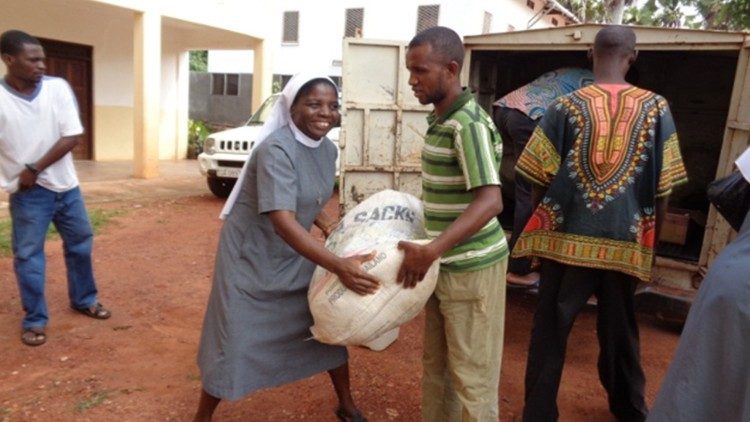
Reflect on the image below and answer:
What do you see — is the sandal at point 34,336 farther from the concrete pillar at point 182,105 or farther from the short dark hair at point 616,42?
the concrete pillar at point 182,105

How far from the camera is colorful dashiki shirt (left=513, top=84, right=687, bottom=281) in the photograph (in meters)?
2.39

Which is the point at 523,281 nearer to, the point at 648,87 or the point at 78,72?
the point at 648,87

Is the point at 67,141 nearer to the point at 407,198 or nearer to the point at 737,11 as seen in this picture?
the point at 407,198

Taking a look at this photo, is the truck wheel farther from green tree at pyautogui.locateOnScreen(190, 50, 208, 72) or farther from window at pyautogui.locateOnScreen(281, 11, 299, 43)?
Answer: green tree at pyautogui.locateOnScreen(190, 50, 208, 72)

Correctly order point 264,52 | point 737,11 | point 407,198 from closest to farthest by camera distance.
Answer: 1. point 407,198
2. point 737,11
3. point 264,52

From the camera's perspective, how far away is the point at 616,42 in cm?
241

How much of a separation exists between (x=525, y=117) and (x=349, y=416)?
233 centimetres

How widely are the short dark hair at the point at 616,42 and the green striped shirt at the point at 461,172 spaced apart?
0.76 meters

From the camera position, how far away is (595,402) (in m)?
3.09

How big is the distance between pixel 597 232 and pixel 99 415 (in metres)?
2.37

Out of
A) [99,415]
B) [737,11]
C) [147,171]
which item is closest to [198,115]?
[147,171]

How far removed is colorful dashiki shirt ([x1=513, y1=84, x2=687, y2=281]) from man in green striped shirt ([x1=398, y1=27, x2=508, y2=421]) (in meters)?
0.51

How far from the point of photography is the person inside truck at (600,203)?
7.88ft

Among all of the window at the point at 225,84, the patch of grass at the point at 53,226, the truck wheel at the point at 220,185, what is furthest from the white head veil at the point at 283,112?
the window at the point at 225,84
